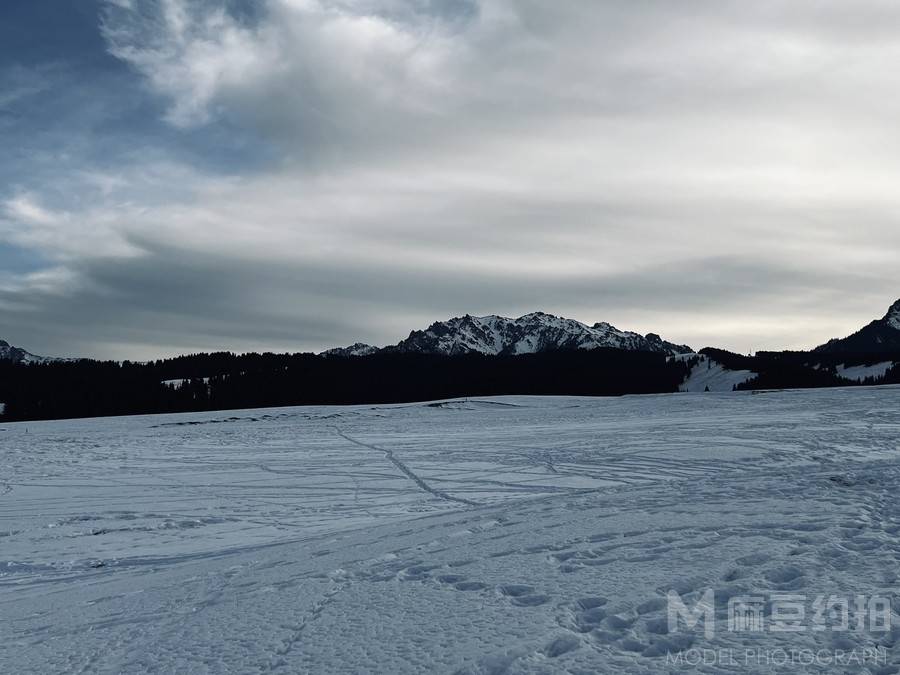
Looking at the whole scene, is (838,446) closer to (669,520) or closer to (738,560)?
(669,520)

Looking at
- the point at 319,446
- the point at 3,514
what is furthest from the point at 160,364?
the point at 3,514

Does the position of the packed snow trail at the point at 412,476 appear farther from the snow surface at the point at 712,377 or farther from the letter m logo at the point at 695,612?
the snow surface at the point at 712,377

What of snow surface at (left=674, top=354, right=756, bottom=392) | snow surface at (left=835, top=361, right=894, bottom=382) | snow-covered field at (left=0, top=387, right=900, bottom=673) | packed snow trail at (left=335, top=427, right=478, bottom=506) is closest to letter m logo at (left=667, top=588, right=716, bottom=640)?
snow-covered field at (left=0, top=387, right=900, bottom=673)

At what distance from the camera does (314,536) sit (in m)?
8.73

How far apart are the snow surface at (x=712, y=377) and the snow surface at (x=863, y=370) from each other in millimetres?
23934

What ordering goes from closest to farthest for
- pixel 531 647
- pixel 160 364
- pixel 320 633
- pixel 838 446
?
pixel 531 647, pixel 320 633, pixel 838 446, pixel 160 364

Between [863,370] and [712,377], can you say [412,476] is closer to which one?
[712,377]

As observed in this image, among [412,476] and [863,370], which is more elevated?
[863,370]

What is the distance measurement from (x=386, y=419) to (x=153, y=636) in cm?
3024

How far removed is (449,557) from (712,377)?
106 meters

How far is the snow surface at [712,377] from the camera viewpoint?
93.9m

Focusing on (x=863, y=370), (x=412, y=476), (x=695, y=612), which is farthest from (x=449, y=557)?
(x=863, y=370)

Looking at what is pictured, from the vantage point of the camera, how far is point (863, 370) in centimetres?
11688

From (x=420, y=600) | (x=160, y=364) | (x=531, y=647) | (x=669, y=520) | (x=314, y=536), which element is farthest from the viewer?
(x=160, y=364)
